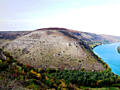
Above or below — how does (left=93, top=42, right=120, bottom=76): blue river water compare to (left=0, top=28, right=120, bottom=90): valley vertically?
below

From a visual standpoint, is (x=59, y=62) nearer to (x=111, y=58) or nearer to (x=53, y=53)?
(x=53, y=53)

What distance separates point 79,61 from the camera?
56.2m

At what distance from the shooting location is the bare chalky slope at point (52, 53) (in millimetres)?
53769

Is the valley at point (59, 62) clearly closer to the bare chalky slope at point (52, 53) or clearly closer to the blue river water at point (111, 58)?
the bare chalky slope at point (52, 53)

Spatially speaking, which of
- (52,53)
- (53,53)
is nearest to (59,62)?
(53,53)

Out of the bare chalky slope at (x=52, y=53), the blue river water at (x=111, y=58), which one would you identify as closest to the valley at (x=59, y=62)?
the bare chalky slope at (x=52, y=53)

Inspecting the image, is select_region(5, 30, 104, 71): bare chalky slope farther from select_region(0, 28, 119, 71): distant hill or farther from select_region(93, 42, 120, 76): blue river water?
select_region(93, 42, 120, 76): blue river water

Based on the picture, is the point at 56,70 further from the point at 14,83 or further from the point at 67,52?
the point at 14,83

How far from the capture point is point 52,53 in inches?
2488

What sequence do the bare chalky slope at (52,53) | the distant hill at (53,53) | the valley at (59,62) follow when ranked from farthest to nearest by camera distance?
1. the bare chalky slope at (52,53)
2. the distant hill at (53,53)
3. the valley at (59,62)

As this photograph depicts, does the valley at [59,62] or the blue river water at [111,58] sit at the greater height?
the valley at [59,62]

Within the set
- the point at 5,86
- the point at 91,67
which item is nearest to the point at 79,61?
the point at 91,67

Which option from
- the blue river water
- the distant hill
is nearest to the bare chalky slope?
the distant hill

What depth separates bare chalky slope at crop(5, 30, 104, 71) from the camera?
53.8 meters
